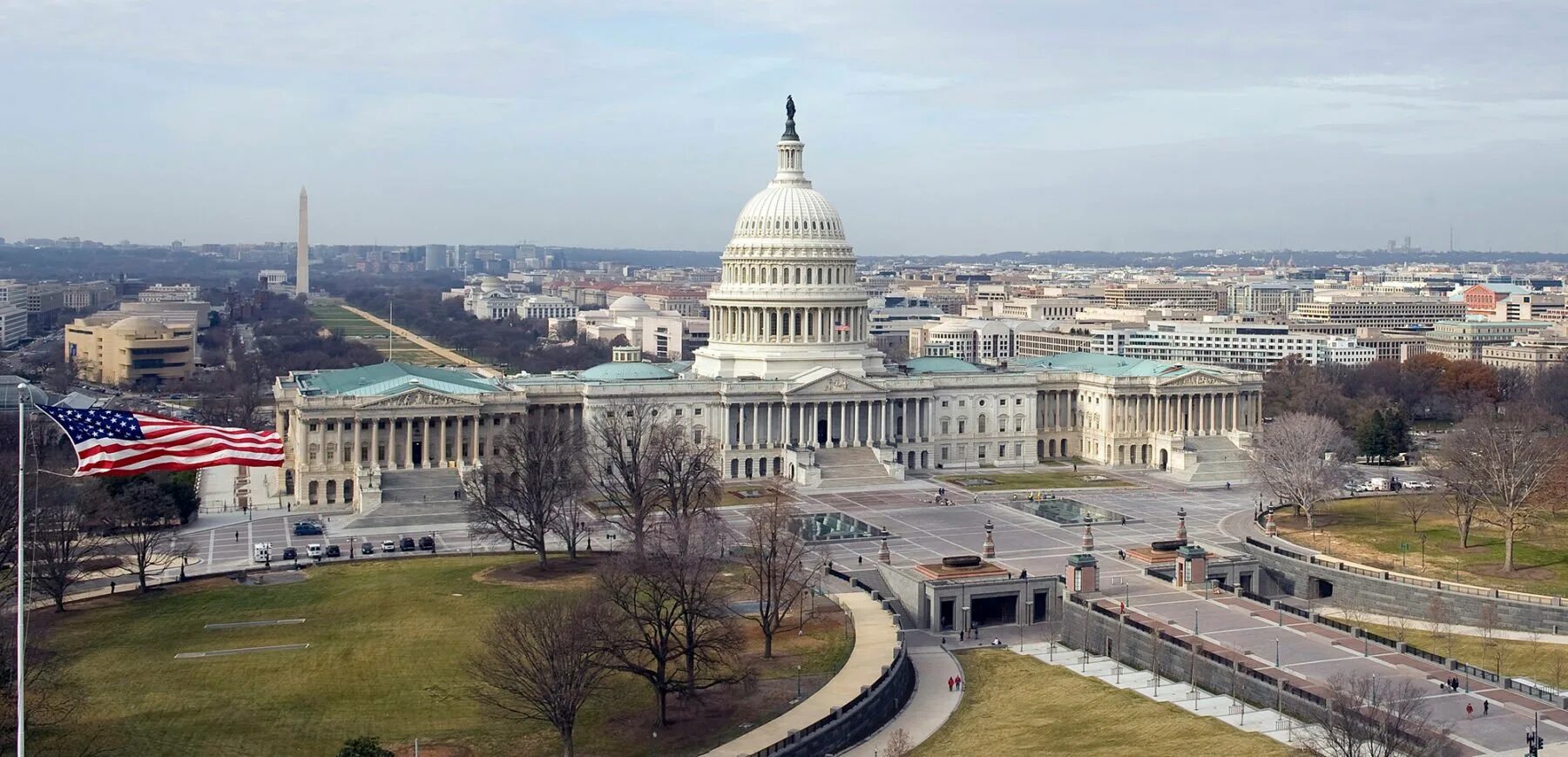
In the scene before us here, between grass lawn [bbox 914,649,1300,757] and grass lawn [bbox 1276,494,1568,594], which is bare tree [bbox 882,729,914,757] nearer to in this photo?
grass lawn [bbox 914,649,1300,757]

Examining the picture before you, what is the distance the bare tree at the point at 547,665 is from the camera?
195ft

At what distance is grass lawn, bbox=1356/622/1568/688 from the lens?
242ft

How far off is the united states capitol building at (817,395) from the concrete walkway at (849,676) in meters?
50.4

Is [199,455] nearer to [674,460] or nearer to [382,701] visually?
[382,701]

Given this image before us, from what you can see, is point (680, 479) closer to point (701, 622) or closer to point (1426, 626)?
point (701, 622)

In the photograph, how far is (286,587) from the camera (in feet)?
289

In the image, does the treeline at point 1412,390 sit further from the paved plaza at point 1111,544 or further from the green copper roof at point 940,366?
the paved plaza at point 1111,544

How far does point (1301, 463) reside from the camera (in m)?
111

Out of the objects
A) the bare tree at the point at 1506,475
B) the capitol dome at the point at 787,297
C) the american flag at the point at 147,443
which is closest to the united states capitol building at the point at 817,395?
the capitol dome at the point at 787,297

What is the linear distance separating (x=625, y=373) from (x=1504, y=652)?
3216 inches

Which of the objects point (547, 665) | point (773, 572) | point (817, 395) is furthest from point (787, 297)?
point (547, 665)

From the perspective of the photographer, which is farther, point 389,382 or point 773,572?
point 389,382

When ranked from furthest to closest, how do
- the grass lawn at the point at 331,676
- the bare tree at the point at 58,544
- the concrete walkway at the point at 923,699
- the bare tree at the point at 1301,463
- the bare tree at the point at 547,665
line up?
the bare tree at the point at 1301,463, the bare tree at the point at 58,544, the concrete walkway at the point at 923,699, the grass lawn at the point at 331,676, the bare tree at the point at 547,665

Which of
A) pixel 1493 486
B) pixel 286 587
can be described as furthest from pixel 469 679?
pixel 1493 486
